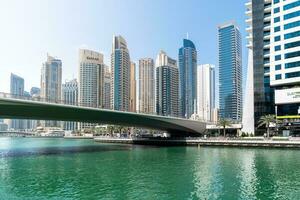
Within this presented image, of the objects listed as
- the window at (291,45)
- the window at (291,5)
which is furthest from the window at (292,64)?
the window at (291,5)

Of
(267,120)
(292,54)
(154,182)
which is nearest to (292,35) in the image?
(292,54)

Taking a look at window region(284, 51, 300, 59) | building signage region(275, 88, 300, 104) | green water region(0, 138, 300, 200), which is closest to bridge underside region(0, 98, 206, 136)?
green water region(0, 138, 300, 200)

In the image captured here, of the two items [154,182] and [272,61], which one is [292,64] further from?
[154,182]

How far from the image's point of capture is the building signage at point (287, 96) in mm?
114625

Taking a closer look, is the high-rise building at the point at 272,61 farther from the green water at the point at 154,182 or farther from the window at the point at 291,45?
the green water at the point at 154,182

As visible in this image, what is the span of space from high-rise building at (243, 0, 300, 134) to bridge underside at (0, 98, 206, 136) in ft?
87.6

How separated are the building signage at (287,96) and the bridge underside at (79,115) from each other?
37799mm

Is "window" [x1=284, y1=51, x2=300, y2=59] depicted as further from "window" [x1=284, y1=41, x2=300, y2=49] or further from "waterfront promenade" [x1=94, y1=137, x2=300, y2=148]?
"waterfront promenade" [x1=94, y1=137, x2=300, y2=148]

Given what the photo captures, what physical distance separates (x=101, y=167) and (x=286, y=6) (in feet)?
329

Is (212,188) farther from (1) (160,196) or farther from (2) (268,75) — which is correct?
(2) (268,75)

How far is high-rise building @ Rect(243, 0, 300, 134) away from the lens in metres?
118

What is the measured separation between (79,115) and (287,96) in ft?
245

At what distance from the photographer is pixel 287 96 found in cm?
11738

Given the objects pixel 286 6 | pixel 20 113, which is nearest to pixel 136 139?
pixel 20 113
